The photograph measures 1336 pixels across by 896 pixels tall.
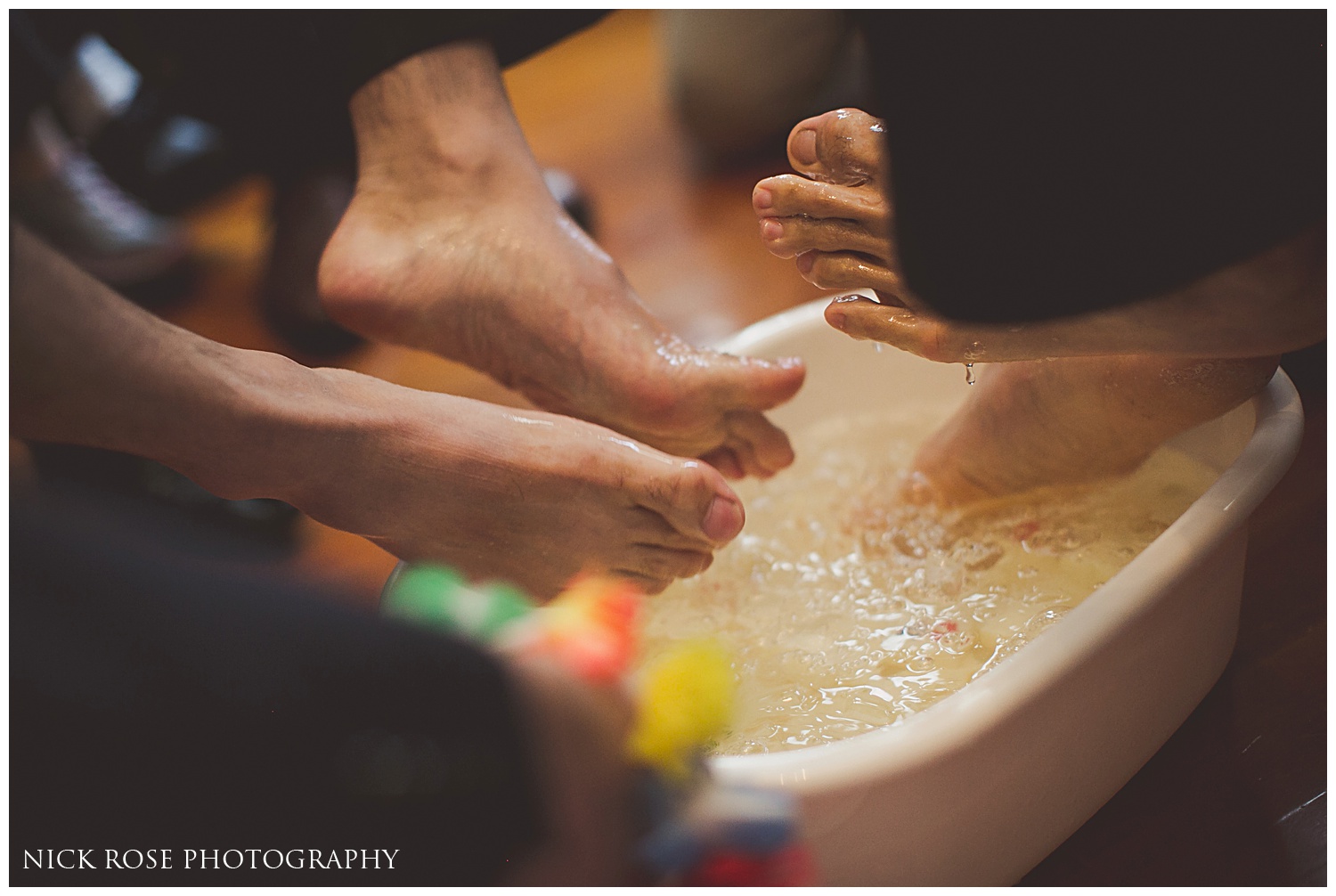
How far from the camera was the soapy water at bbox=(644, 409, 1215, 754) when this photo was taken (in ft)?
2.43

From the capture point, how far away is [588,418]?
89cm

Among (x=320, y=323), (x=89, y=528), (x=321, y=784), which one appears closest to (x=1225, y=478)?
(x=321, y=784)

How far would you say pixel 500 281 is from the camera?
856 millimetres

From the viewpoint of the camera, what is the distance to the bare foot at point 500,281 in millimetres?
846

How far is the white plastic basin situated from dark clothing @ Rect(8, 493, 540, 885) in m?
0.15

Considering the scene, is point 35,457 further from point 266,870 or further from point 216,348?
point 266,870

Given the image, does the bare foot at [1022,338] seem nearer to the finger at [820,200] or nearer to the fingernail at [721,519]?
the finger at [820,200]

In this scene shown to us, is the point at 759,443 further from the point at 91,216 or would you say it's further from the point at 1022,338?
the point at 91,216

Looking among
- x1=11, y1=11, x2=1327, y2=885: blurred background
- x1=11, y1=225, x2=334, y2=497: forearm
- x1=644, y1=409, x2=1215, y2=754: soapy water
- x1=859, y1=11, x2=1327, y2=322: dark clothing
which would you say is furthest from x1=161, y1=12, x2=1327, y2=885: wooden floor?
x1=859, y1=11, x2=1327, y2=322: dark clothing

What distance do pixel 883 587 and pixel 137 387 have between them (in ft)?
1.90

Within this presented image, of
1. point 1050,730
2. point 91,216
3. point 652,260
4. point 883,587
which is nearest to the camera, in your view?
point 1050,730

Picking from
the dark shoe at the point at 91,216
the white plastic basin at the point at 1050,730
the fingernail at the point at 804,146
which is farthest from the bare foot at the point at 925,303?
the dark shoe at the point at 91,216

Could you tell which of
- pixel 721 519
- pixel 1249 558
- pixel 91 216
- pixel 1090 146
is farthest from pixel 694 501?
pixel 91 216

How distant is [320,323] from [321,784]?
1046mm
